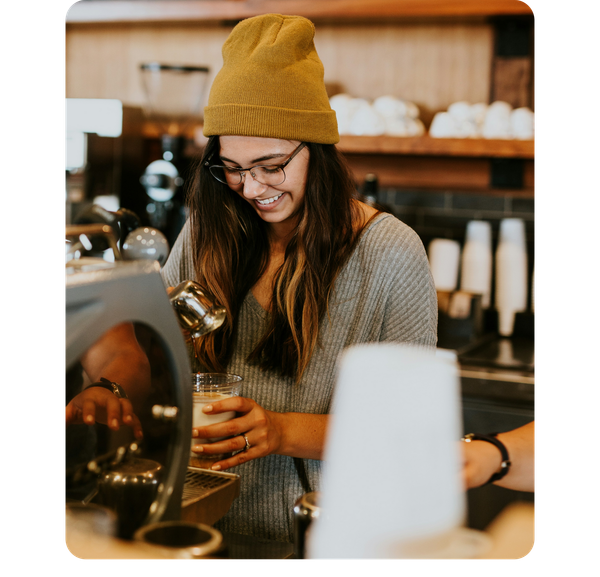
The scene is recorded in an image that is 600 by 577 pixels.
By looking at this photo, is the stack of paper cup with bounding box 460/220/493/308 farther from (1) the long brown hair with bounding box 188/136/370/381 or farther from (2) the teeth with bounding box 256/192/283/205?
(2) the teeth with bounding box 256/192/283/205

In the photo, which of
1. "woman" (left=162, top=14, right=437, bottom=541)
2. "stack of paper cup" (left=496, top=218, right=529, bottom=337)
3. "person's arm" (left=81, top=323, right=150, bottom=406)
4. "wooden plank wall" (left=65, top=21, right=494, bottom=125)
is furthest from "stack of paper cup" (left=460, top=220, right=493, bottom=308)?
"person's arm" (left=81, top=323, right=150, bottom=406)

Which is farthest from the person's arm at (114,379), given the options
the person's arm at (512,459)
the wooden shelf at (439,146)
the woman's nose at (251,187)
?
the wooden shelf at (439,146)

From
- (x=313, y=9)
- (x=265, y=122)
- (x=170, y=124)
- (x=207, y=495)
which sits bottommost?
(x=207, y=495)

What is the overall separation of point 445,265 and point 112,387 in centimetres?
184

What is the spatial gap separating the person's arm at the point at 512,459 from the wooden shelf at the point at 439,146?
1511 mm

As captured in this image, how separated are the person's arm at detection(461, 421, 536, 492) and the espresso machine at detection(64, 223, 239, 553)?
11.7 inches

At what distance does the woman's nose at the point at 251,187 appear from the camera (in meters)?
1.06

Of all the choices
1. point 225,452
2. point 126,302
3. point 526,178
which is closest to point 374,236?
point 225,452

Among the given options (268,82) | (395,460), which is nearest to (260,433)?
(395,460)

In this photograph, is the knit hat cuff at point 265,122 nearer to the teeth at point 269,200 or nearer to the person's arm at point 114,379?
the teeth at point 269,200

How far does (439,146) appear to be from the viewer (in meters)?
2.19

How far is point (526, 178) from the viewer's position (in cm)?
226

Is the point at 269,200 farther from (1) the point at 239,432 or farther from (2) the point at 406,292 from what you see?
(1) the point at 239,432

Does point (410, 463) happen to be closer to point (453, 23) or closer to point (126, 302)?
point (126, 302)
